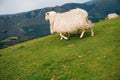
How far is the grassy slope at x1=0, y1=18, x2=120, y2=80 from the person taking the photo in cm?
1469

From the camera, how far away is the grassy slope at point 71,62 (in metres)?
14.7

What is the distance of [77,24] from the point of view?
2164cm

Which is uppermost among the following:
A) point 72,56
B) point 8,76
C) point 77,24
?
point 77,24

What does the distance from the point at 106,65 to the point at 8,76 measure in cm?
894

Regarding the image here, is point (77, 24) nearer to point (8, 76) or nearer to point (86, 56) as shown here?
point (86, 56)

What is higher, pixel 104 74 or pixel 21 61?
pixel 104 74

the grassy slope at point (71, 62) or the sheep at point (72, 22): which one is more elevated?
the sheep at point (72, 22)

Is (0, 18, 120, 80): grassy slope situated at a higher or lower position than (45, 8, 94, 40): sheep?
lower

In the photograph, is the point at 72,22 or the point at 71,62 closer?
the point at 71,62

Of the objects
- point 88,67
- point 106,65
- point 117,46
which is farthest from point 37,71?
point 117,46

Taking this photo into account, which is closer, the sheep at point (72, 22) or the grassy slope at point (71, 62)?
the grassy slope at point (71, 62)

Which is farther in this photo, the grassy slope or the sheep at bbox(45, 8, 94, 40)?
the sheep at bbox(45, 8, 94, 40)

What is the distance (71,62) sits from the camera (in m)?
17.2

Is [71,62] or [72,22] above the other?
[72,22]
